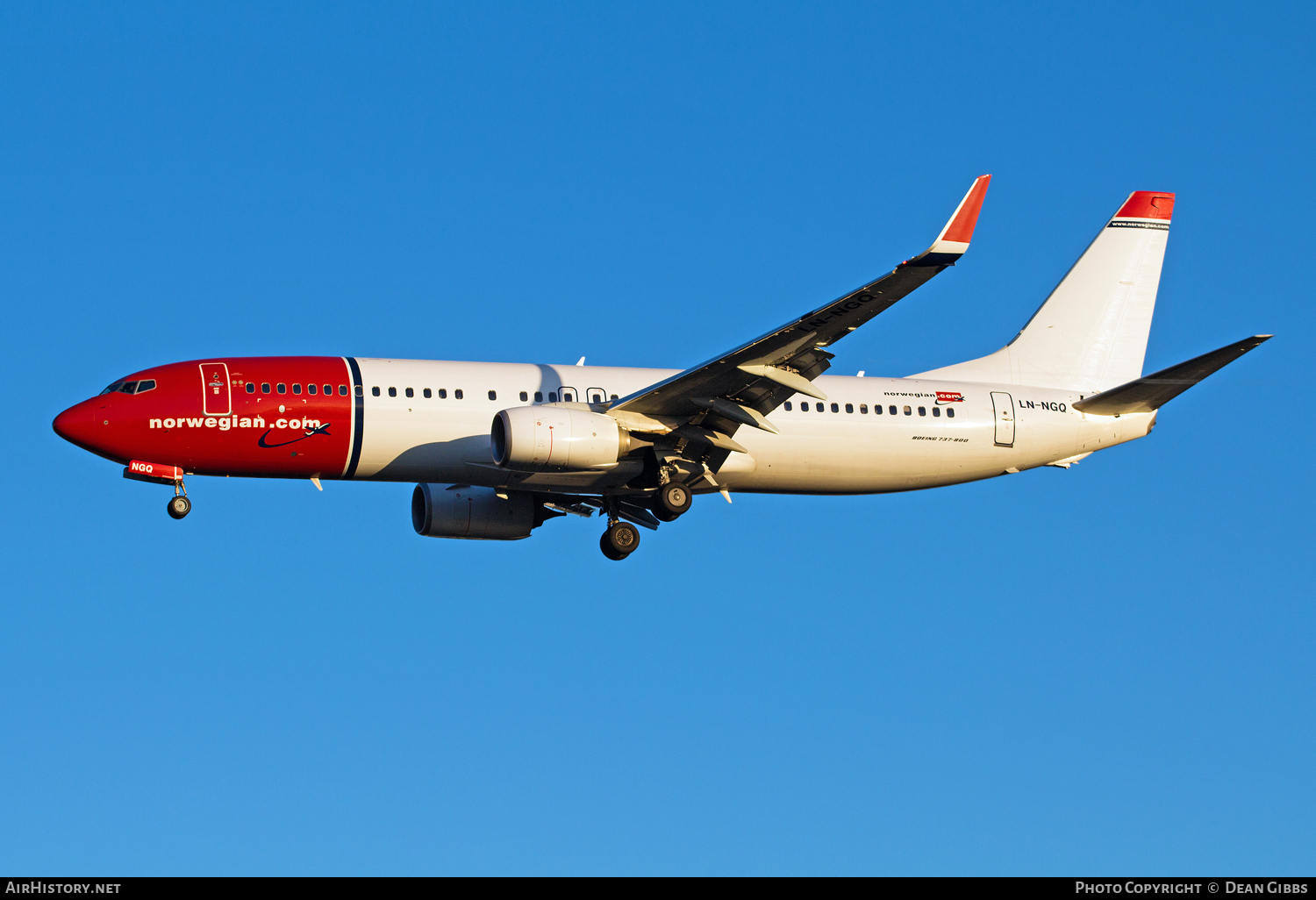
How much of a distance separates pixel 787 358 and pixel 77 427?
52.7 ft

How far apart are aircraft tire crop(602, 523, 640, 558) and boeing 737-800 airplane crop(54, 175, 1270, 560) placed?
4 cm

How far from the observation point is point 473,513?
1650 inches

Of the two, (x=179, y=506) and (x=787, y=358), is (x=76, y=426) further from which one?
(x=787, y=358)

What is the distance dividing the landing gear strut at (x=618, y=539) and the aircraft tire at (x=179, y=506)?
33.0 feet

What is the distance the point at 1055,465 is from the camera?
42.1 metres

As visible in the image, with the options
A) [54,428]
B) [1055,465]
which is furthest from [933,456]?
[54,428]

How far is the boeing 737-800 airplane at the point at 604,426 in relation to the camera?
35594 millimetres

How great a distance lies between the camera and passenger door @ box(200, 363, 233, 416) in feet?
120

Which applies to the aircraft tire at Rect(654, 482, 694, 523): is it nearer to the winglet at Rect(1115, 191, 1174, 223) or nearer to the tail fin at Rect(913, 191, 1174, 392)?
the tail fin at Rect(913, 191, 1174, 392)

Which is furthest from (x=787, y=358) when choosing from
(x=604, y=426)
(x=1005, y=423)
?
(x=1005, y=423)

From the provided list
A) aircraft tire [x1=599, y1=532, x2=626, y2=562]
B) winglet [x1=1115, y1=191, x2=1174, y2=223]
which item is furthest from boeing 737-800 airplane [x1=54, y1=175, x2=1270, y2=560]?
winglet [x1=1115, y1=191, x2=1174, y2=223]

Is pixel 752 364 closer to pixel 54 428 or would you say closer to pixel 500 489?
pixel 500 489
